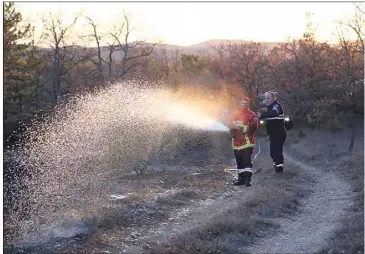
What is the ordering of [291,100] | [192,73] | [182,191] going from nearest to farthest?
1. [182,191]
2. [291,100]
3. [192,73]

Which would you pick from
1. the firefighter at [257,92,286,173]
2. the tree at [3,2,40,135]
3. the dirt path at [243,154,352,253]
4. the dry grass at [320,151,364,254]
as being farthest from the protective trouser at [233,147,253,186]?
the tree at [3,2,40,135]

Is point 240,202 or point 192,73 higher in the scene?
point 192,73

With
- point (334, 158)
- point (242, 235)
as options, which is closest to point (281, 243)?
point (242, 235)

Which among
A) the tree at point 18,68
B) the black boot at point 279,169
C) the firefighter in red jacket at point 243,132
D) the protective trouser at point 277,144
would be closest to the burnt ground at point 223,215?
the black boot at point 279,169

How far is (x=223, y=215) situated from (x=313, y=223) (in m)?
1.46

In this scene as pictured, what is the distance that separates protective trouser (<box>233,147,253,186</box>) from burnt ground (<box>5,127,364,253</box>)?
13.5 inches

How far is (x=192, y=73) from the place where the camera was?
38.9 m

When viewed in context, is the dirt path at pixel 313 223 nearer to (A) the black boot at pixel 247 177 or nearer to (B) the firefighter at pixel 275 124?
(B) the firefighter at pixel 275 124

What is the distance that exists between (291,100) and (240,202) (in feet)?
52.1

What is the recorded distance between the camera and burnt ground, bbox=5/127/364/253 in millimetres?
6930

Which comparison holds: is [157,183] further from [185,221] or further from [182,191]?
[185,221]

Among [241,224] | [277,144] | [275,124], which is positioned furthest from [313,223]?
[275,124]

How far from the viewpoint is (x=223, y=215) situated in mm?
8391

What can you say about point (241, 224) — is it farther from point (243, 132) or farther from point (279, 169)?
point (279, 169)
